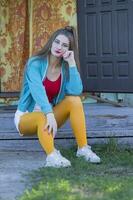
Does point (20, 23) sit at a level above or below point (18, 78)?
above

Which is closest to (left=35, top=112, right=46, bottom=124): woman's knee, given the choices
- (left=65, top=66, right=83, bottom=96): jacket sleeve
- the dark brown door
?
(left=65, top=66, right=83, bottom=96): jacket sleeve

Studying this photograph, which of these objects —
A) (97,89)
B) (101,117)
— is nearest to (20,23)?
(97,89)

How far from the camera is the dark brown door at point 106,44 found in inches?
303

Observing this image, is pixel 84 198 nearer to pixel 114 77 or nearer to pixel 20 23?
pixel 114 77

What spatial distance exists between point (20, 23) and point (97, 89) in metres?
1.43

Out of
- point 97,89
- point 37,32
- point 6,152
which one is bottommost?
point 6,152

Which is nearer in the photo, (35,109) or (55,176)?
(55,176)

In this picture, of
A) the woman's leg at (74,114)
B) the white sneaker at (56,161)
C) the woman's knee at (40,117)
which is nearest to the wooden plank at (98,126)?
the woman's leg at (74,114)

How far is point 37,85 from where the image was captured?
5301mm

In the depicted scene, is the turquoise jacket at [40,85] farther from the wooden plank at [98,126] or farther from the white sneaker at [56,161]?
the wooden plank at [98,126]

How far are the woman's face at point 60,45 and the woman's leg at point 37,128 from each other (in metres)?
0.58

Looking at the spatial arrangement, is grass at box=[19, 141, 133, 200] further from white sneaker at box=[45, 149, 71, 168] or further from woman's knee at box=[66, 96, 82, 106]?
woman's knee at box=[66, 96, 82, 106]

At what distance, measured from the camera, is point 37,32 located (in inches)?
324

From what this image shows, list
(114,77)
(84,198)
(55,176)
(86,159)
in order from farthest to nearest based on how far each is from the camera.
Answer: (114,77) < (86,159) < (55,176) < (84,198)
